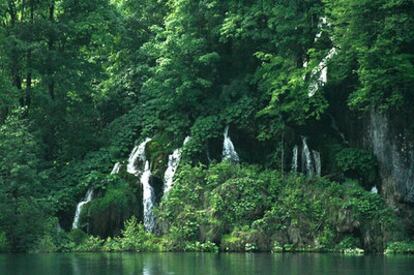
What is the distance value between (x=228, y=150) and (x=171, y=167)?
267 centimetres

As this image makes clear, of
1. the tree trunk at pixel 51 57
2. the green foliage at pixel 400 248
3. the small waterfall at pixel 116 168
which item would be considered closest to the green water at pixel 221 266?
the green foliage at pixel 400 248

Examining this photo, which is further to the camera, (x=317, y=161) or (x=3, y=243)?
(x=317, y=161)

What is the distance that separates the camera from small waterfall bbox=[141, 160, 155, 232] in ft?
104

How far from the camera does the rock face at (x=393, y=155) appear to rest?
2864 cm

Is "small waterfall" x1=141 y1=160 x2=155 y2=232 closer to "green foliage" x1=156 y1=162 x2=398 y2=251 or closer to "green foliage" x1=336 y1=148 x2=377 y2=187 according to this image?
"green foliage" x1=156 y1=162 x2=398 y2=251

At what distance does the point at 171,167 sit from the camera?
3309 cm

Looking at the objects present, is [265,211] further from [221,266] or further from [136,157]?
[221,266]

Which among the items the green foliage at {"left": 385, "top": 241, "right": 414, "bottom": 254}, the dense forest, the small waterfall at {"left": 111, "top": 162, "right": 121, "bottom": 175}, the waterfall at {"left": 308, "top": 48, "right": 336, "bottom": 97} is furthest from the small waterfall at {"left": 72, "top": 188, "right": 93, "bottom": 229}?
the green foliage at {"left": 385, "top": 241, "right": 414, "bottom": 254}

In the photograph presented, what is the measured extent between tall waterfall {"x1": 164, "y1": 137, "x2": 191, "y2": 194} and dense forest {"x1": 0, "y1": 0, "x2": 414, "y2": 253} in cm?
10

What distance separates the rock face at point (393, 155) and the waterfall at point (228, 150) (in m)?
6.08

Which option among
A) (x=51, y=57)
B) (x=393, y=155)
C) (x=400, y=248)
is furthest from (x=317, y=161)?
(x=51, y=57)

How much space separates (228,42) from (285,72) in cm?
586

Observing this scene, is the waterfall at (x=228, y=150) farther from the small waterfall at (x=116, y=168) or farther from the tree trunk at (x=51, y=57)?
the tree trunk at (x=51, y=57)

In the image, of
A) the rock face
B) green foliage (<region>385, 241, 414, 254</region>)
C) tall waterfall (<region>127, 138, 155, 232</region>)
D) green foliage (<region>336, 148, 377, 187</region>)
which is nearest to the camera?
green foliage (<region>385, 241, 414, 254</region>)
